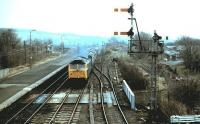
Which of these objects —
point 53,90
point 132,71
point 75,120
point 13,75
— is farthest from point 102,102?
point 13,75

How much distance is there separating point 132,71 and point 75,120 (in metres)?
17.5

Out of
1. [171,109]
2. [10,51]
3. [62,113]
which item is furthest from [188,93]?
[10,51]

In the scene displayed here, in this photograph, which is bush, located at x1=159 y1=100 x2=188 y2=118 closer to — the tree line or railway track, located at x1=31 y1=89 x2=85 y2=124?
railway track, located at x1=31 y1=89 x2=85 y2=124

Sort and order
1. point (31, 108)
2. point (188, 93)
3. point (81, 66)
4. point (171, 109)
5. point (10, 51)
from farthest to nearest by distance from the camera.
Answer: point (10, 51) → point (81, 66) → point (188, 93) → point (31, 108) → point (171, 109)

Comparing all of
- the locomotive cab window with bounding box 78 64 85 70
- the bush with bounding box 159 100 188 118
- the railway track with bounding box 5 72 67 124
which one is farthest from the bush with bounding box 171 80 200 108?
the locomotive cab window with bounding box 78 64 85 70

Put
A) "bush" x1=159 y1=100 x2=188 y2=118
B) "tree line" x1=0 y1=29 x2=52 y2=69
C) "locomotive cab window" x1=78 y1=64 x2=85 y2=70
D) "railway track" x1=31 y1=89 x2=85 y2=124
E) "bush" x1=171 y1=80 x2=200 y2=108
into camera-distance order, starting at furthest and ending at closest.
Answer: "tree line" x1=0 y1=29 x2=52 y2=69 < "locomotive cab window" x1=78 y1=64 x2=85 y2=70 < "bush" x1=171 y1=80 x2=200 y2=108 < "bush" x1=159 y1=100 x2=188 y2=118 < "railway track" x1=31 y1=89 x2=85 y2=124

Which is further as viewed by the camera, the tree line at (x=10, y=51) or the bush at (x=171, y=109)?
the tree line at (x=10, y=51)

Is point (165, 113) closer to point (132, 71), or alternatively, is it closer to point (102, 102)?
point (102, 102)

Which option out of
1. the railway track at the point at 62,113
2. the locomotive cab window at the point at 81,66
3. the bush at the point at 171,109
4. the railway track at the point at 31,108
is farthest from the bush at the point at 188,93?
the locomotive cab window at the point at 81,66

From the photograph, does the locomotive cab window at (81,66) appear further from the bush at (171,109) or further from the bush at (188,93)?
the bush at (171,109)

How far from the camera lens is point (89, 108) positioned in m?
24.7

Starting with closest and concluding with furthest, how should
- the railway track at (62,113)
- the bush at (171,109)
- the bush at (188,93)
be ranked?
the railway track at (62,113)
the bush at (171,109)
the bush at (188,93)

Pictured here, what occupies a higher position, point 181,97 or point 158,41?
point 158,41

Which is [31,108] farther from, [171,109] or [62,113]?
[171,109]
